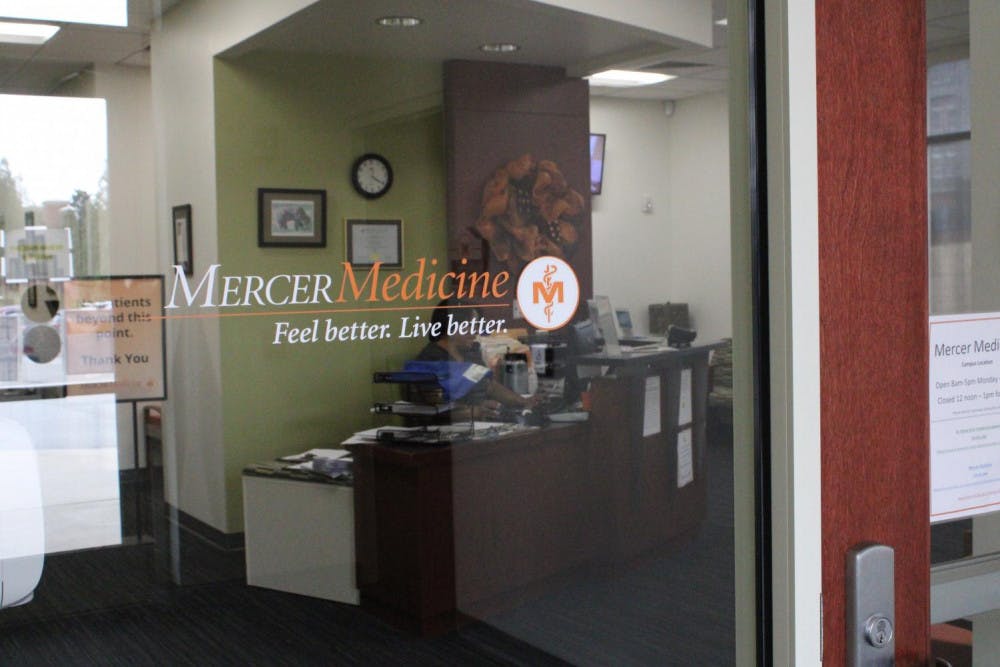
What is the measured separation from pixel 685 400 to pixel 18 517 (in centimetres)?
105

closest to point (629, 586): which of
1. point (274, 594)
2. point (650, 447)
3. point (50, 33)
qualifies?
point (650, 447)

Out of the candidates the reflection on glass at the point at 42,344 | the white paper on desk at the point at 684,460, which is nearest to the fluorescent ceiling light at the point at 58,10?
the reflection on glass at the point at 42,344

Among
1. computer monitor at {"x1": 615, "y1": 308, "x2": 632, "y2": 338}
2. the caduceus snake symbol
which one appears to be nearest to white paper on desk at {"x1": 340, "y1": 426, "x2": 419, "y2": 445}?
the caduceus snake symbol

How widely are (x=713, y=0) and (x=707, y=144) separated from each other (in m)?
0.21

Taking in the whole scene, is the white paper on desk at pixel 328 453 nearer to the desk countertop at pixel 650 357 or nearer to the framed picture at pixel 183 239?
the framed picture at pixel 183 239

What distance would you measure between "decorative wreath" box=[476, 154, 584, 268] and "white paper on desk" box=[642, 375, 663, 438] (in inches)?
12.7

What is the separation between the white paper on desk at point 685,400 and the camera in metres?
1.56

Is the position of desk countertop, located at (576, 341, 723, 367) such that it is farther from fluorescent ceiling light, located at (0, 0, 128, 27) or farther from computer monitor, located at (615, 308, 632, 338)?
fluorescent ceiling light, located at (0, 0, 128, 27)

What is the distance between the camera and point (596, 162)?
5.90ft

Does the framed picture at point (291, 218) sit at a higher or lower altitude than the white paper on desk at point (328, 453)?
higher

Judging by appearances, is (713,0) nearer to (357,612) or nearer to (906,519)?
(906,519)

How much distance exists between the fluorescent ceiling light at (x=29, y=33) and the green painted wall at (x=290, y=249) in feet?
1.11

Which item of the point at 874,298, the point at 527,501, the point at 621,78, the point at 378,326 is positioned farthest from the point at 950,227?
the point at 527,501

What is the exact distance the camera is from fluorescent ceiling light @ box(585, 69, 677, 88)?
5.35 ft
